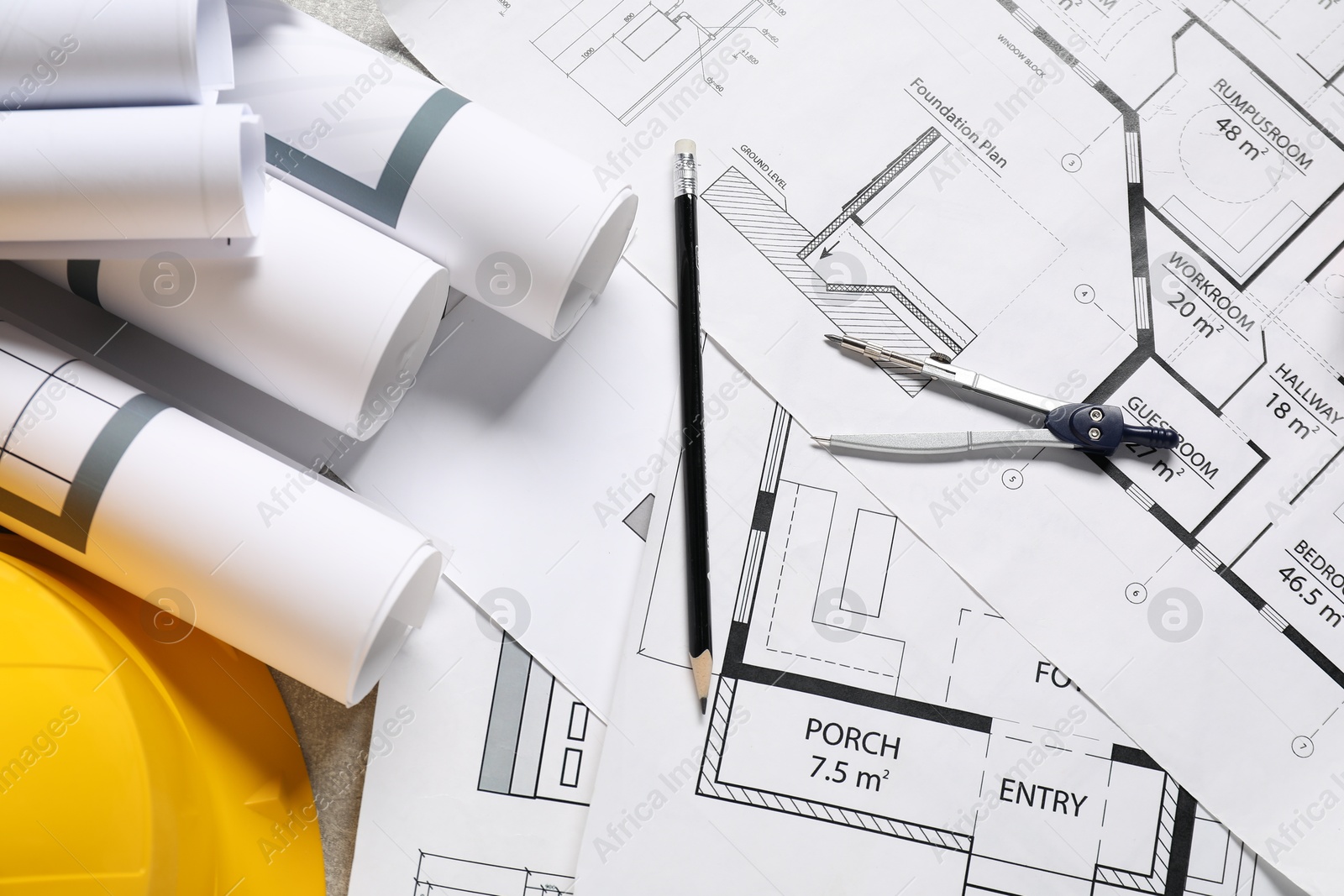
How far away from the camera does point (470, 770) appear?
53cm

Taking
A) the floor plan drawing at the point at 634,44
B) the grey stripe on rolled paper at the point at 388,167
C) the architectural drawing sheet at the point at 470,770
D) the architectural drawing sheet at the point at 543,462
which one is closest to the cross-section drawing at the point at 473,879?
the architectural drawing sheet at the point at 470,770

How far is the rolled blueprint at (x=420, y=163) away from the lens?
48 cm

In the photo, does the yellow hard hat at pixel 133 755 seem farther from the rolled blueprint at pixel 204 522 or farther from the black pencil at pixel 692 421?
the black pencil at pixel 692 421

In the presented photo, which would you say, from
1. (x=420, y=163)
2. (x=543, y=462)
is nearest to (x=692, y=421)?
(x=543, y=462)

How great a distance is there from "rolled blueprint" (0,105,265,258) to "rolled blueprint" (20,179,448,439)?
0.04 meters

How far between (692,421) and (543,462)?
0.32 feet

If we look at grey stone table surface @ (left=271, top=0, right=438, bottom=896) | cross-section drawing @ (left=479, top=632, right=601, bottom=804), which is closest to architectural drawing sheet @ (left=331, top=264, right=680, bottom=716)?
cross-section drawing @ (left=479, top=632, right=601, bottom=804)

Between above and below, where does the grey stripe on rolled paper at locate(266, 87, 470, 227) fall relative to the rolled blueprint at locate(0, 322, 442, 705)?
above

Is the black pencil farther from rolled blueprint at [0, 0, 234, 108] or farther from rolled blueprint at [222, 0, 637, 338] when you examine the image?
rolled blueprint at [0, 0, 234, 108]

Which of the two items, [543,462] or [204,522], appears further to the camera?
[543,462]

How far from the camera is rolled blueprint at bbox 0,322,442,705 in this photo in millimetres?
442

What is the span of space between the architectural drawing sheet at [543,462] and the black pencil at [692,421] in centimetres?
1

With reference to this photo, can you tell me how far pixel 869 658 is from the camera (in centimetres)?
53

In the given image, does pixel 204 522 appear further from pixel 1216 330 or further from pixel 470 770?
pixel 1216 330
